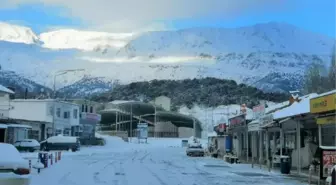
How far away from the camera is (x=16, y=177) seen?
12602 mm

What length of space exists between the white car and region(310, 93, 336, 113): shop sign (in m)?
12.5

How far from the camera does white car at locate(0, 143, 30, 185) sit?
491 inches

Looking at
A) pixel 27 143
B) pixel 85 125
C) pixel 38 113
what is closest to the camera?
pixel 27 143

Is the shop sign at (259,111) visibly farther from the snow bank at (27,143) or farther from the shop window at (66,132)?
the shop window at (66,132)

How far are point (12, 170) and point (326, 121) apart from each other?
1425 cm

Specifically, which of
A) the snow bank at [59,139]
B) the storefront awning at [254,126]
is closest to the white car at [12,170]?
the storefront awning at [254,126]

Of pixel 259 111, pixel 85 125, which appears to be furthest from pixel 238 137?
pixel 85 125

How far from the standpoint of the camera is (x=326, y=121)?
22609mm

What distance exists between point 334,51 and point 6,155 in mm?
A: 66332

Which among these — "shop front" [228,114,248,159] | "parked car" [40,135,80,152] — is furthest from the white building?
"shop front" [228,114,248,159]

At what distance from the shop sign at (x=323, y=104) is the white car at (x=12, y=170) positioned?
1249 cm

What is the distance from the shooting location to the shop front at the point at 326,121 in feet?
64.8

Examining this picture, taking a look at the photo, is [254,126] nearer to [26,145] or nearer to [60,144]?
[26,145]

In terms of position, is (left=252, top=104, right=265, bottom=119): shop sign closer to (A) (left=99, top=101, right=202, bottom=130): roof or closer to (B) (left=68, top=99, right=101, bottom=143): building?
(B) (left=68, top=99, right=101, bottom=143): building
